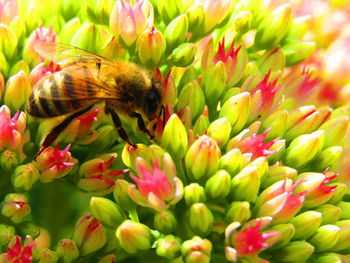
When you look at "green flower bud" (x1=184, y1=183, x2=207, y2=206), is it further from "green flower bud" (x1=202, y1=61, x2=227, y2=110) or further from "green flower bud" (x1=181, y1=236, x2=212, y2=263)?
"green flower bud" (x1=202, y1=61, x2=227, y2=110)

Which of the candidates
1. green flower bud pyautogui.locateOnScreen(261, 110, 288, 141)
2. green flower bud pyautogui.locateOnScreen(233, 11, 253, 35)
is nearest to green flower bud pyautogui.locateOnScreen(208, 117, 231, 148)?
green flower bud pyautogui.locateOnScreen(261, 110, 288, 141)

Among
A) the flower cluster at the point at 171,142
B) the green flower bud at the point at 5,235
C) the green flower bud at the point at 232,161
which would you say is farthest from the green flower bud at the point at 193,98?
the green flower bud at the point at 5,235

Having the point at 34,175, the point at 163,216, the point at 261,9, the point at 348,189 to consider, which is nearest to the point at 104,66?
the point at 34,175

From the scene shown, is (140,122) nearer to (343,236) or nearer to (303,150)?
(303,150)

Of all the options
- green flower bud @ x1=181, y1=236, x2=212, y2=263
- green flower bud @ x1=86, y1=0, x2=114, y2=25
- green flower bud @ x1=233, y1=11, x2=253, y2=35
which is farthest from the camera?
green flower bud @ x1=233, y1=11, x2=253, y2=35

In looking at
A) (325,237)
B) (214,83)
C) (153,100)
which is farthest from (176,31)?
(325,237)

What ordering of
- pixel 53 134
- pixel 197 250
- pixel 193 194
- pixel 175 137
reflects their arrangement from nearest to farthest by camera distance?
1. pixel 197 250
2. pixel 193 194
3. pixel 175 137
4. pixel 53 134
